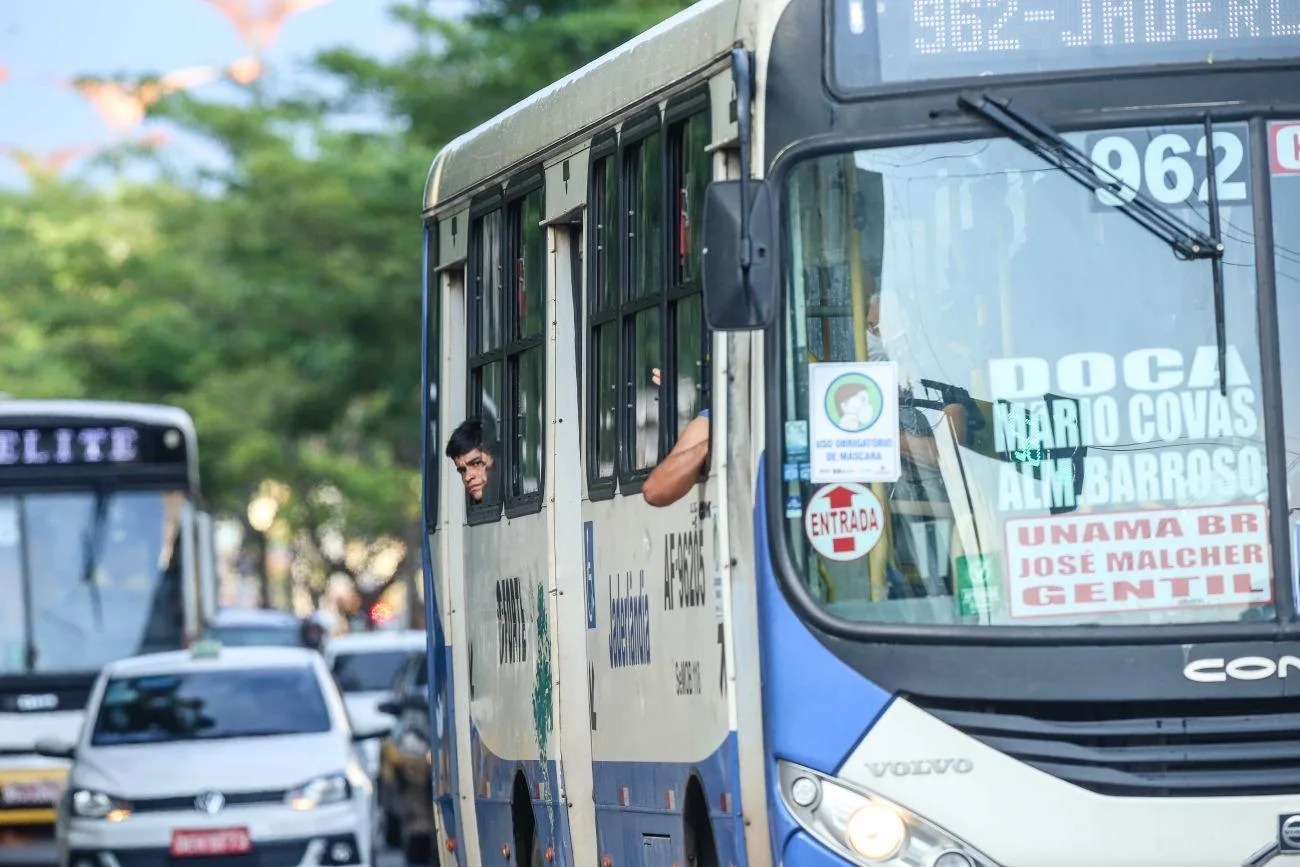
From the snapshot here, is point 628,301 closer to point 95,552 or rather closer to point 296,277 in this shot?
point 95,552

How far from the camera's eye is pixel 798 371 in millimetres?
7305

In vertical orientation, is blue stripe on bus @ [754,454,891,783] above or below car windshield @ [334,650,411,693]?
above

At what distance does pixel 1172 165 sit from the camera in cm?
725

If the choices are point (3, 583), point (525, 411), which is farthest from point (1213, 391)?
point (3, 583)

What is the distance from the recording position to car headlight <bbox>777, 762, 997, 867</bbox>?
6.99 metres

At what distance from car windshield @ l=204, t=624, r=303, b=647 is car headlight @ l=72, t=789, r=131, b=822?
16083 millimetres

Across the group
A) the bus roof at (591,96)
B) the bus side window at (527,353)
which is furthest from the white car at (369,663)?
the bus side window at (527,353)

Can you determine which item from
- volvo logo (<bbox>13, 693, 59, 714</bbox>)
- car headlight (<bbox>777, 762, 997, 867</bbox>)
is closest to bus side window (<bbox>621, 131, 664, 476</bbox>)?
car headlight (<bbox>777, 762, 997, 867</bbox>)

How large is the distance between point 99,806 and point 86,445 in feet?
17.3

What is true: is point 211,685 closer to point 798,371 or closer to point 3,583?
point 3,583

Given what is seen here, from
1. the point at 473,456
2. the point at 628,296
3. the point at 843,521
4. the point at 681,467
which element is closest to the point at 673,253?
the point at 628,296

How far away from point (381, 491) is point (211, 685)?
26661mm

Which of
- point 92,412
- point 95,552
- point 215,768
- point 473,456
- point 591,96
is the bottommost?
point 215,768

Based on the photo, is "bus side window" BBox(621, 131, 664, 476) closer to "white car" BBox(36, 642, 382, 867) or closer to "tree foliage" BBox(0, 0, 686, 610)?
"white car" BBox(36, 642, 382, 867)
